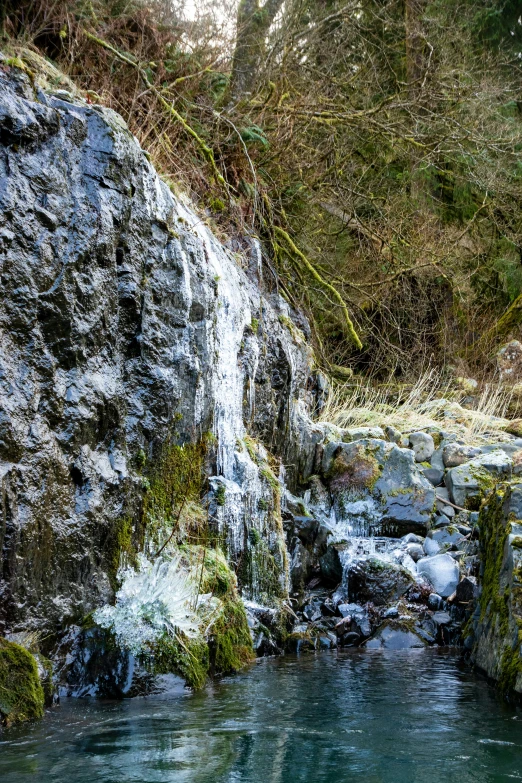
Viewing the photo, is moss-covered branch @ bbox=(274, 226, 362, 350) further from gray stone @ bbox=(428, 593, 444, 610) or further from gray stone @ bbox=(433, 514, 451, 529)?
gray stone @ bbox=(428, 593, 444, 610)

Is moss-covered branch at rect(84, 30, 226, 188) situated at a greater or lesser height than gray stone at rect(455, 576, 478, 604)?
greater

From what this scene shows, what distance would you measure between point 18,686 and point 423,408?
8.64 metres

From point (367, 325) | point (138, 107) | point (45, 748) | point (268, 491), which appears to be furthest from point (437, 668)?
point (367, 325)

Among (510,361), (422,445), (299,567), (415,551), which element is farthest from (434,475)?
(510,361)

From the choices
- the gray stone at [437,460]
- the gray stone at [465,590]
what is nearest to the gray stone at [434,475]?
the gray stone at [437,460]

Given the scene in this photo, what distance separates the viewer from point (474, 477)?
922 centimetres

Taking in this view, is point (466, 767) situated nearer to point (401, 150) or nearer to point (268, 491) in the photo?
point (268, 491)

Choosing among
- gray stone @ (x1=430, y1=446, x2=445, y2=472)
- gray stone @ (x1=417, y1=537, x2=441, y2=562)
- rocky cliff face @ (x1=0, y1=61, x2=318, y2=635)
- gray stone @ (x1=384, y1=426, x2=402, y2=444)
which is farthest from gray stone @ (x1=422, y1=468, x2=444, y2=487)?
rocky cliff face @ (x1=0, y1=61, x2=318, y2=635)

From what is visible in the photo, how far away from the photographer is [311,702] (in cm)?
462

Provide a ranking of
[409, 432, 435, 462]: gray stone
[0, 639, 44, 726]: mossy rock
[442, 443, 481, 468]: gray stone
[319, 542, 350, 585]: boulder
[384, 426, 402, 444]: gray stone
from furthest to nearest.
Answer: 1. [384, 426, 402, 444]: gray stone
2. [409, 432, 435, 462]: gray stone
3. [442, 443, 481, 468]: gray stone
4. [319, 542, 350, 585]: boulder
5. [0, 639, 44, 726]: mossy rock

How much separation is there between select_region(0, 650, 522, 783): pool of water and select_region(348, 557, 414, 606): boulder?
89.0 inches

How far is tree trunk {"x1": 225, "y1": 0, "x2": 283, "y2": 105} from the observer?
9.56m

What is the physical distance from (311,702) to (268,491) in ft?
9.37

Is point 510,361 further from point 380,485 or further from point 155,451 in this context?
point 155,451
